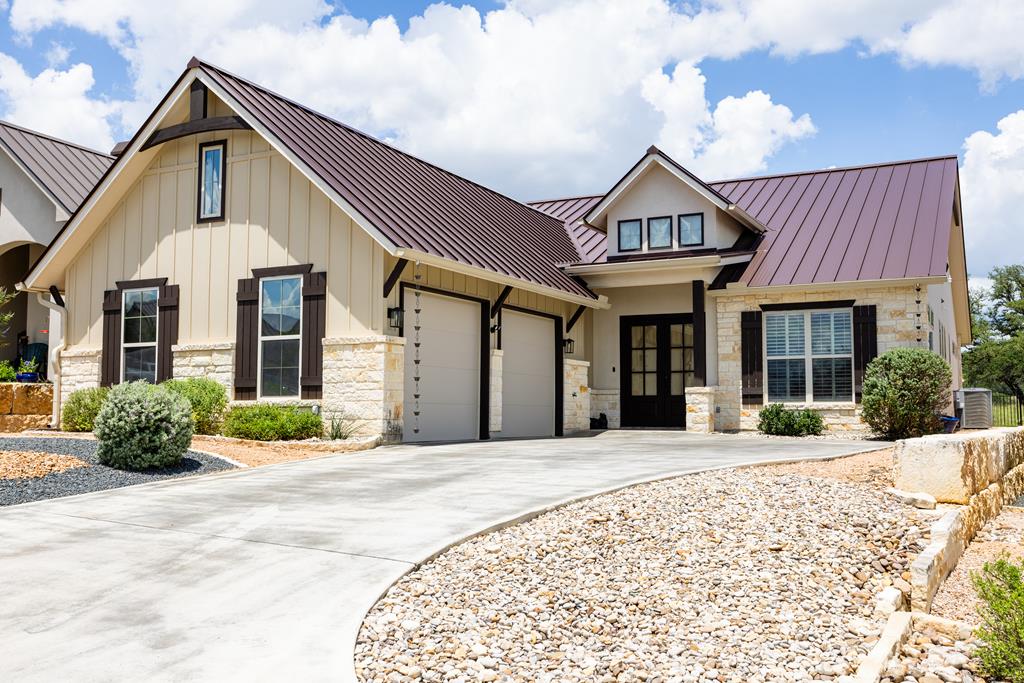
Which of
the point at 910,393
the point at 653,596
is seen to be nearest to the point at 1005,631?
the point at 653,596

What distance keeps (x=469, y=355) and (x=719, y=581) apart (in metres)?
11.1

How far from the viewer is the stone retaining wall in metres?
18.2

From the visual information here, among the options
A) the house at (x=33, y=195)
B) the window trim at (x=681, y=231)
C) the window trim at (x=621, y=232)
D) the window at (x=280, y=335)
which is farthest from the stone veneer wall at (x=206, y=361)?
the window trim at (x=681, y=231)

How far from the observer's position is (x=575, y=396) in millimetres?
20172

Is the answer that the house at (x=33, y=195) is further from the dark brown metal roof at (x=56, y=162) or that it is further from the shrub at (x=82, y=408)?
the shrub at (x=82, y=408)

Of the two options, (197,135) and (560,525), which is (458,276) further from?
(560,525)

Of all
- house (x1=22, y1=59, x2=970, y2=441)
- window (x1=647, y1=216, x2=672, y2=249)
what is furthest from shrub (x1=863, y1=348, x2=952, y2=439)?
window (x1=647, y1=216, x2=672, y2=249)

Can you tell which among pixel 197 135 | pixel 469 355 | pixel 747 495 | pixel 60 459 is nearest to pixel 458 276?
pixel 469 355

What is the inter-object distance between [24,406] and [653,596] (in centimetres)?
1641

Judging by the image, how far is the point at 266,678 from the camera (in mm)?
4629

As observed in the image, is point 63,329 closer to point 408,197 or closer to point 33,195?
point 33,195

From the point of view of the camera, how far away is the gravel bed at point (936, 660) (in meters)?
5.16

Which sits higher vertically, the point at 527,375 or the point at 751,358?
the point at 751,358

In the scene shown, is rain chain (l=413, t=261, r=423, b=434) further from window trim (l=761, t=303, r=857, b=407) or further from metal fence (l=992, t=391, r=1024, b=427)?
metal fence (l=992, t=391, r=1024, b=427)
